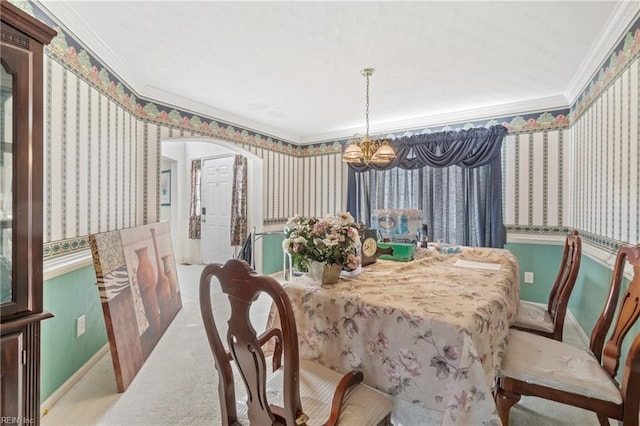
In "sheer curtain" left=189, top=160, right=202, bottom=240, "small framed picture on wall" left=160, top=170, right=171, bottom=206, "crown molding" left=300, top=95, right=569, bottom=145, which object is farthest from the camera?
"small framed picture on wall" left=160, top=170, right=171, bottom=206

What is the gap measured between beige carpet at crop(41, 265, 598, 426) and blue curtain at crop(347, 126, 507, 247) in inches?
91.4

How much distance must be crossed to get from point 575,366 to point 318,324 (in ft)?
3.99

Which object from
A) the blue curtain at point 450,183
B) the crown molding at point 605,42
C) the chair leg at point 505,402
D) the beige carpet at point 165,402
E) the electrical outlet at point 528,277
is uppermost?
the crown molding at point 605,42

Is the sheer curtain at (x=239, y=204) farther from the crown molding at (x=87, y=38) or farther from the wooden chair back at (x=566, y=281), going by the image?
the wooden chair back at (x=566, y=281)

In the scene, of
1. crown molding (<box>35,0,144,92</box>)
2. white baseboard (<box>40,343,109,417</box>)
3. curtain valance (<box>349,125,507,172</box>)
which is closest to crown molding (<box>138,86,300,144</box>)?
crown molding (<box>35,0,144,92</box>)

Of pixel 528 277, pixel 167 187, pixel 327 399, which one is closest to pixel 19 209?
pixel 327 399

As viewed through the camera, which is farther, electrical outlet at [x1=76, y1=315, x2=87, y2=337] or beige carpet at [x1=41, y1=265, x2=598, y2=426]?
electrical outlet at [x1=76, y1=315, x2=87, y2=337]

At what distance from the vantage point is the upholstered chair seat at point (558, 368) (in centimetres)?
125

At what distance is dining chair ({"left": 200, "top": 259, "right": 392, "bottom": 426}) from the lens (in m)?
0.88

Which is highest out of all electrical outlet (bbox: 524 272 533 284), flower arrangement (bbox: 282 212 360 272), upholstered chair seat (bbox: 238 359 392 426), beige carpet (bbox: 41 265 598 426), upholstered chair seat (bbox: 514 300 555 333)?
flower arrangement (bbox: 282 212 360 272)

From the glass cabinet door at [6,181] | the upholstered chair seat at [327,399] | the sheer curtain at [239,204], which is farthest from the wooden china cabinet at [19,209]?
the sheer curtain at [239,204]

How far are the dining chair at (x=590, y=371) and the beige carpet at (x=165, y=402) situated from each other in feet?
1.50

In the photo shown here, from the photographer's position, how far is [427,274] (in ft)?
5.58

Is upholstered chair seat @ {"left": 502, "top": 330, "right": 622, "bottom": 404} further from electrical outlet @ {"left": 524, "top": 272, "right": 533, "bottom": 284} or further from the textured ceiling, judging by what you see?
electrical outlet @ {"left": 524, "top": 272, "right": 533, "bottom": 284}
